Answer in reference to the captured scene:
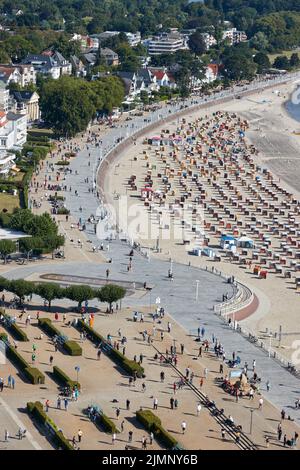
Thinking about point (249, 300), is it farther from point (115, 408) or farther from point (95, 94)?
point (95, 94)

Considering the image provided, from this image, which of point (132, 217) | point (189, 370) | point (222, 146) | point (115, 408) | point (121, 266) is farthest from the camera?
point (222, 146)

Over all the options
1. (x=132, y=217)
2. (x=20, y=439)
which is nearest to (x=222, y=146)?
(x=132, y=217)

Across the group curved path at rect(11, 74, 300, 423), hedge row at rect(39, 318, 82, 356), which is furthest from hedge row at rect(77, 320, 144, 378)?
curved path at rect(11, 74, 300, 423)

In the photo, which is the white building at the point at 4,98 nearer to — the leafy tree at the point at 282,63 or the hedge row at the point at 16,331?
the hedge row at the point at 16,331

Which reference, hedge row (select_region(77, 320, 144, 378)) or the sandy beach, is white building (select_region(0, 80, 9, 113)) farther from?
hedge row (select_region(77, 320, 144, 378))

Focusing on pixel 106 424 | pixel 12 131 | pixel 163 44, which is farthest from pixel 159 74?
pixel 106 424

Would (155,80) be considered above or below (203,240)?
above

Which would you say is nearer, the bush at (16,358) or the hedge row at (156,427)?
the hedge row at (156,427)

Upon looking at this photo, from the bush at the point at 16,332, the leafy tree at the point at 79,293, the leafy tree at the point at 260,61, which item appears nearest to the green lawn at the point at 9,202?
the leafy tree at the point at 79,293
